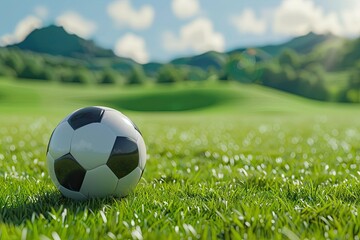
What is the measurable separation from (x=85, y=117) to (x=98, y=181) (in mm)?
775

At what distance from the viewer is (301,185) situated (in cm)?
536

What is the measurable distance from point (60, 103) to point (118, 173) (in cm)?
5690

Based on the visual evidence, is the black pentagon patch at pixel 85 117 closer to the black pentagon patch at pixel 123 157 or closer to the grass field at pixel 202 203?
the black pentagon patch at pixel 123 157

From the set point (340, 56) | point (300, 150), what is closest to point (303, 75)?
point (340, 56)

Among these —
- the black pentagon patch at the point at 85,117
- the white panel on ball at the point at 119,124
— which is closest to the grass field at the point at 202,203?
the white panel on ball at the point at 119,124

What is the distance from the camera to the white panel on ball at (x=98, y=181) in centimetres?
456

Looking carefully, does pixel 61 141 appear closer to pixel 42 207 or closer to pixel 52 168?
pixel 52 168

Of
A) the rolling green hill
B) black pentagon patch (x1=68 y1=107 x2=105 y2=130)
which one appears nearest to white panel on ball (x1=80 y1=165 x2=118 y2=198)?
black pentagon patch (x1=68 y1=107 x2=105 y2=130)

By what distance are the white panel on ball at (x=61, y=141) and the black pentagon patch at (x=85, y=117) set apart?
73 millimetres

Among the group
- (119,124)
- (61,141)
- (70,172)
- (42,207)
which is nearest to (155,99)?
(119,124)

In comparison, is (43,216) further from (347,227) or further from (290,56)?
(290,56)

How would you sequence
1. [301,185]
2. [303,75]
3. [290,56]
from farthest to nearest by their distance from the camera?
[290,56] → [303,75] → [301,185]

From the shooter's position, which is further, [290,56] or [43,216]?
[290,56]

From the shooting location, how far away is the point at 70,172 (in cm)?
461
